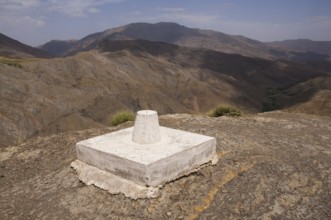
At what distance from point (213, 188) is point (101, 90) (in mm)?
39837

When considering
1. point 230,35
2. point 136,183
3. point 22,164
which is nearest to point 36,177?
point 22,164

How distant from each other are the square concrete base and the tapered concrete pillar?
0.12m

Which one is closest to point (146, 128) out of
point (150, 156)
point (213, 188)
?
point (150, 156)

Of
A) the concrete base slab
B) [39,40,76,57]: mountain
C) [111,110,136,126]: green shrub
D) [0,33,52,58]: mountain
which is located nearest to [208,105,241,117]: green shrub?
[111,110,136,126]: green shrub

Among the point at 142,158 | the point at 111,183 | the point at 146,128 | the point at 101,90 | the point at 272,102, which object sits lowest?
the point at 272,102

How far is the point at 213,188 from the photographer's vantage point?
673cm

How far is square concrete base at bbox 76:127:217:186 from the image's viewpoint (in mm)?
6312

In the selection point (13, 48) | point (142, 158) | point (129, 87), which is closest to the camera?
point (142, 158)

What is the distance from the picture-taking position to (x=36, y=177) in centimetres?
793

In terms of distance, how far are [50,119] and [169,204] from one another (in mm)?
30012

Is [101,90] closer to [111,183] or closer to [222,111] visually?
[222,111]

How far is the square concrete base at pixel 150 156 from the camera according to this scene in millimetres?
6312

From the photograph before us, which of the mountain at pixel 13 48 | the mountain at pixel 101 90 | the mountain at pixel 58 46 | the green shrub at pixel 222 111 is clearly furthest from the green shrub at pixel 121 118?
the mountain at pixel 58 46

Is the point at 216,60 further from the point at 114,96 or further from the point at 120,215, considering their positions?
the point at 120,215
